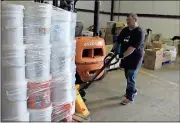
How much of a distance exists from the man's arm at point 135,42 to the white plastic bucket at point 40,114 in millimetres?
1580

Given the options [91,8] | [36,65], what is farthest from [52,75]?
[91,8]

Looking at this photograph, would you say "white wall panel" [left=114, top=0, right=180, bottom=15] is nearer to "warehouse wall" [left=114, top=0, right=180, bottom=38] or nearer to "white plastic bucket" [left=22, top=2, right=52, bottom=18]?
"warehouse wall" [left=114, top=0, right=180, bottom=38]

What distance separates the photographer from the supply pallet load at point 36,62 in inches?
75.7

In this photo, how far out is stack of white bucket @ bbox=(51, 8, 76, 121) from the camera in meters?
2.29

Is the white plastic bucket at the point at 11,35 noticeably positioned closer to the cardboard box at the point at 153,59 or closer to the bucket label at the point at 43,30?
the bucket label at the point at 43,30

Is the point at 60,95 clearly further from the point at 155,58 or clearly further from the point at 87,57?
the point at 155,58

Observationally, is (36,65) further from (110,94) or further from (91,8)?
(91,8)

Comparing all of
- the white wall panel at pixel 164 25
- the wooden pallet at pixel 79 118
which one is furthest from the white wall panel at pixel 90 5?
the wooden pallet at pixel 79 118

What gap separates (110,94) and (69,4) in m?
1.79

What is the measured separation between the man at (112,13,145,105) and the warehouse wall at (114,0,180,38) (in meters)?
6.19

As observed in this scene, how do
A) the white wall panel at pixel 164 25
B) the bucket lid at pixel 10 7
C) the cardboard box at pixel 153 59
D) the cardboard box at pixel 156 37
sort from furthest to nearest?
the white wall panel at pixel 164 25 → the cardboard box at pixel 156 37 → the cardboard box at pixel 153 59 → the bucket lid at pixel 10 7

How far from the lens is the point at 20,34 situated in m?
1.94

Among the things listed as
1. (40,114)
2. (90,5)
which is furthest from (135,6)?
(40,114)

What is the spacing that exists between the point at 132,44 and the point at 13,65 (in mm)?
1968
